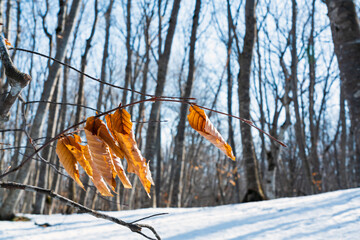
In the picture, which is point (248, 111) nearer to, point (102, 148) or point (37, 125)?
point (37, 125)

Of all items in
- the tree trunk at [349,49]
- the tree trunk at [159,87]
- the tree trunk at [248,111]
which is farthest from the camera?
the tree trunk at [159,87]

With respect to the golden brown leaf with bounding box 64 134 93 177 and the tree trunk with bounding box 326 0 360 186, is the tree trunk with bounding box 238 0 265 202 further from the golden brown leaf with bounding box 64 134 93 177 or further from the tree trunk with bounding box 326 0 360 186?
the golden brown leaf with bounding box 64 134 93 177

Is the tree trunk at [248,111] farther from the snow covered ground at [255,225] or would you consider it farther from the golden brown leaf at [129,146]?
the golden brown leaf at [129,146]

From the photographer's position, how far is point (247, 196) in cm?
448


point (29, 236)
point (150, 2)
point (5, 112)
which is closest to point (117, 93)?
point (150, 2)

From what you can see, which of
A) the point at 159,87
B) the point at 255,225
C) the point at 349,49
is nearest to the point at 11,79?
the point at 255,225

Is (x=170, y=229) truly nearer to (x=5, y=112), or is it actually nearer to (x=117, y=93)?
(x=5, y=112)

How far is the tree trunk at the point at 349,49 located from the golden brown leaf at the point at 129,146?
278cm

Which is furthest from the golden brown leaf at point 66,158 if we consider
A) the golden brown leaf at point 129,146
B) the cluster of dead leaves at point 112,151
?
the golden brown leaf at point 129,146

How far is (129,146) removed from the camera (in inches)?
20.3

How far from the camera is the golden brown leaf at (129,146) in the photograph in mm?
514

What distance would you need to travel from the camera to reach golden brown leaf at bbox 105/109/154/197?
0.51m

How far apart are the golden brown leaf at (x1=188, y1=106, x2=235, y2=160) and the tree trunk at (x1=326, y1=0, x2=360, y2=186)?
268 cm

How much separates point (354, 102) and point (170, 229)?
2151mm
